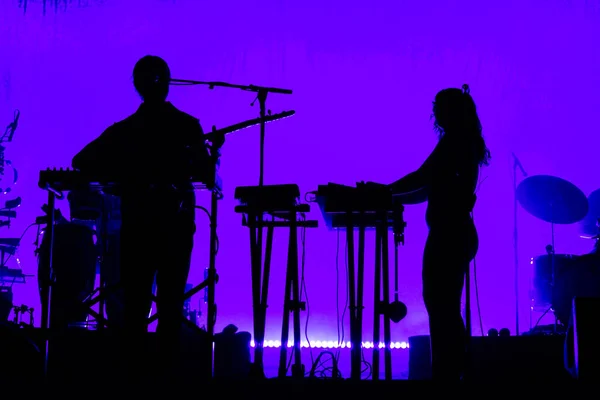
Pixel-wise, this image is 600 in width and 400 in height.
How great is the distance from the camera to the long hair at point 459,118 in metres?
3.17

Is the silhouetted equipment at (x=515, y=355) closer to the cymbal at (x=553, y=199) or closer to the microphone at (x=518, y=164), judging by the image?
the cymbal at (x=553, y=199)

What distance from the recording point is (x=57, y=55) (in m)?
7.74

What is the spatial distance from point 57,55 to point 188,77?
1.71 metres

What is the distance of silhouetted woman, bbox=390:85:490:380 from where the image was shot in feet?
9.81

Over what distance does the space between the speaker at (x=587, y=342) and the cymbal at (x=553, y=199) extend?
4.40 meters

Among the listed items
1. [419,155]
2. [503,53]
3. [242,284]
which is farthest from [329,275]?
[503,53]

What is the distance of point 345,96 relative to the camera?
7.42 m

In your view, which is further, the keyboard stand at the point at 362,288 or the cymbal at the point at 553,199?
the cymbal at the point at 553,199

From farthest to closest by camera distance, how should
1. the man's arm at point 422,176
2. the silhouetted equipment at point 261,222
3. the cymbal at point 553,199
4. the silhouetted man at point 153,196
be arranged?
the cymbal at point 553,199 → the silhouetted equipment at point 261,222 → the man's arm at point 422,176 → the silhouetted man at point 153,196

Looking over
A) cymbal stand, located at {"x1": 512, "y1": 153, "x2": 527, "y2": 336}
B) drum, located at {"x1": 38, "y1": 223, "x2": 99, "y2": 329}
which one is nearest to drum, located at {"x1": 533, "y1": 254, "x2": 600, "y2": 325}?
cymbal stand, located at {"x1": 512, "y1": 153, "x2": 527, "y2": 336}

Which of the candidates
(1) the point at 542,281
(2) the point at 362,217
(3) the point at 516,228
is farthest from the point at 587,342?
(3) the point at 516,228

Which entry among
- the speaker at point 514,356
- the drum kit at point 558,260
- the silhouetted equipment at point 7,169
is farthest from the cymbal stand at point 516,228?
the silhouetted equipment at point 7,169

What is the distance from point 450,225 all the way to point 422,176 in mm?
311

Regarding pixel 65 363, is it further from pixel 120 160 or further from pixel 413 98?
pixel 413 98
